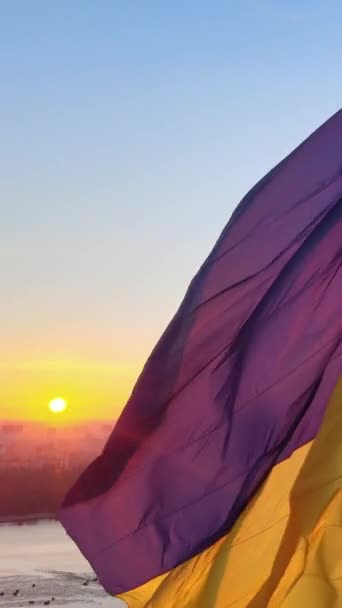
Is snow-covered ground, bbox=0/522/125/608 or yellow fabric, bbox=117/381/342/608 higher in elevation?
yellow fabric, bbox=117/381/342/608

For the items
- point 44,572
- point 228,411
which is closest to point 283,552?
point 228,411

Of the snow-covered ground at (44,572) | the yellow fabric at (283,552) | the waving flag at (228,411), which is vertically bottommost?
the snow-covered ground at (44,572)

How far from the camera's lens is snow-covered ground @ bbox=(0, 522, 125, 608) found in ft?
157

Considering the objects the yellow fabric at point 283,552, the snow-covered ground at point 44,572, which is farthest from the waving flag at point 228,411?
the snow-covered ground at point 44,572

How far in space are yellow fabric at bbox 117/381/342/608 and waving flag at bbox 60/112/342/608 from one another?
0.02m

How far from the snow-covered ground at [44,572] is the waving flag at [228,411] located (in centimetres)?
3661

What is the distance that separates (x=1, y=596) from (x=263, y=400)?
4737cm

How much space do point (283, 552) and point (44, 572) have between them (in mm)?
53756

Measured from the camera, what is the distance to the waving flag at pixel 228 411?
7859 millimetres

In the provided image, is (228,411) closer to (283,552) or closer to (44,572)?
(283,552)

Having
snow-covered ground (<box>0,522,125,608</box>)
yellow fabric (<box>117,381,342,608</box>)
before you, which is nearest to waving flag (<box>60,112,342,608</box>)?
yellow fabric (<box>117,381,342,608</box>)

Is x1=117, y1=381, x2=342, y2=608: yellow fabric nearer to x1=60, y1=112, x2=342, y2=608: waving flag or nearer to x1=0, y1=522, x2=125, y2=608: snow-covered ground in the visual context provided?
x1=60, y1=112, x2=342, y2=608: waving flag

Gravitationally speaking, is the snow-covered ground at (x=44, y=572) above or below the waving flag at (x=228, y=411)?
below

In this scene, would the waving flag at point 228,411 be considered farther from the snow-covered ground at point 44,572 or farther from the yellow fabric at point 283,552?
the snow-covered ground at point 44,572
